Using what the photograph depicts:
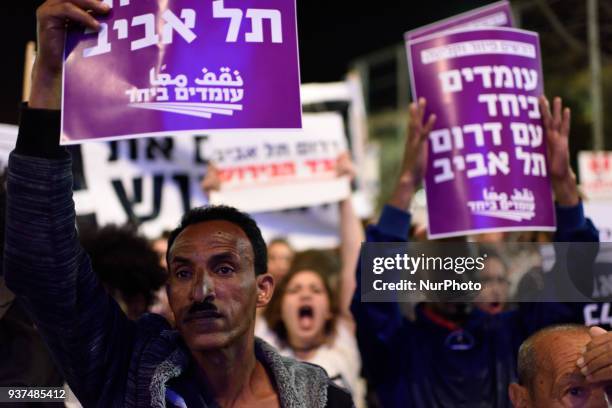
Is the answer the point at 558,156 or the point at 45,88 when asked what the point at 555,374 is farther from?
the point at 45,88

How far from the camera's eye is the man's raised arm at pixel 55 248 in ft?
6.64

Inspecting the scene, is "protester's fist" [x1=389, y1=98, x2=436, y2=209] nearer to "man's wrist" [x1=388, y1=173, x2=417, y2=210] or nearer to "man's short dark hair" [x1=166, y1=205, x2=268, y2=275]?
"man's wrist" [x1=388, y1=173, x2=417, y2=210]

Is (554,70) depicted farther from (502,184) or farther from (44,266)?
(44,266)

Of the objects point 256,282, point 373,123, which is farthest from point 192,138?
point 373,123

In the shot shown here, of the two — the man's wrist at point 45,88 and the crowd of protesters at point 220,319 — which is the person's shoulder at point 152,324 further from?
the man's wrist at point 45,88

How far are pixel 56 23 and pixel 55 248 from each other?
1.87 ft

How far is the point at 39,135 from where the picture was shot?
2.07 m

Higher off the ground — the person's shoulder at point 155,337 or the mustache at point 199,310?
the mustache at point 199,310

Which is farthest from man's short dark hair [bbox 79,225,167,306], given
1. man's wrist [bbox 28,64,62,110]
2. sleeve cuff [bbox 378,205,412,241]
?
man's wrist [bbox 28,64,62,110]

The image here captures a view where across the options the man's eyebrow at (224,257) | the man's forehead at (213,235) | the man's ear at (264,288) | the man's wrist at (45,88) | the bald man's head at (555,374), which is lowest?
the bald man's head at (555,374)

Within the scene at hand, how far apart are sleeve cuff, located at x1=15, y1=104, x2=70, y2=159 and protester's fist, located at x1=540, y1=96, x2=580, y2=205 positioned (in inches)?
67.9

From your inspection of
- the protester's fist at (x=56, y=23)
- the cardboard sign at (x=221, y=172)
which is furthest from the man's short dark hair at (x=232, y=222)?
the cardboard sign at (x=221, y=172)

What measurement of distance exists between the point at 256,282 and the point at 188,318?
0.86ft

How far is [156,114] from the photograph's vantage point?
87.6 inches
